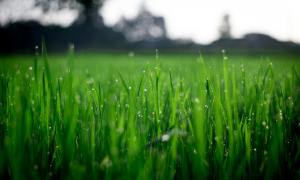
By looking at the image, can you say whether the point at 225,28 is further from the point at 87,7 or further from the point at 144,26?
the point at 87,7

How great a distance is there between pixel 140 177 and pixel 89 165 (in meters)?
0.15

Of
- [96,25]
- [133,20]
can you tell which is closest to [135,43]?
[96,25]

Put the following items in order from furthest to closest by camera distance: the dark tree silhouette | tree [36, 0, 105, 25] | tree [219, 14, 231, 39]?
tree [219, 14, 231, 39]
the dark tree silhouette
tree [36, 0, 105, 25]

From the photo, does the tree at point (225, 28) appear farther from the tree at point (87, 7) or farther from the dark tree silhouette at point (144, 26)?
the tree at point (87, 7)

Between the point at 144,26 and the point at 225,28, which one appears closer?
the point at 144,26

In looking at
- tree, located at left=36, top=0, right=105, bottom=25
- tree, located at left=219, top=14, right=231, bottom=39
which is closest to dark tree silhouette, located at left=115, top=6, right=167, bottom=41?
tree, located at left=36, top=0, right=105, bottom=25

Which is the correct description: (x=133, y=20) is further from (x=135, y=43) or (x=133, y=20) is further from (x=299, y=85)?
(x=299, y=85)

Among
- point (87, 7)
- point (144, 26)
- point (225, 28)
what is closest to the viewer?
point (87, 7)

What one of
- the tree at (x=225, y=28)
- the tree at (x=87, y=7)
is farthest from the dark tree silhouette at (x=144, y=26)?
the tree at (x=225, y=28)

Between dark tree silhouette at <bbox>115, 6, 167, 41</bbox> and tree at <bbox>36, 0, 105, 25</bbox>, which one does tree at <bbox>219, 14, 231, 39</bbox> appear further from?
tree at <bbox>36, 0, 105, 25</bbox>

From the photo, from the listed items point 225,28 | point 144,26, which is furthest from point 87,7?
point 225,28

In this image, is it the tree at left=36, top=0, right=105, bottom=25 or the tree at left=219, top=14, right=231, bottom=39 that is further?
the tree at left=219, top=14, right=231, bottom=39

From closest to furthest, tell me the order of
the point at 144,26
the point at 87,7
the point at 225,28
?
the point at 87,7, the point at 144,26, the point at 225,28

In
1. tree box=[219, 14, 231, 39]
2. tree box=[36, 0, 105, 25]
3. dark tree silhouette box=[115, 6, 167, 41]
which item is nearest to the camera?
tree box=[36, 0, 105, 25]
